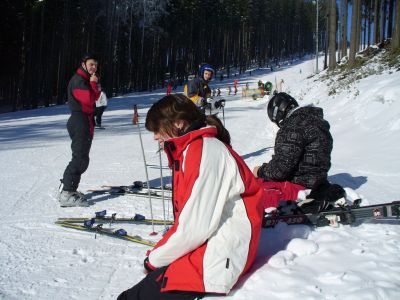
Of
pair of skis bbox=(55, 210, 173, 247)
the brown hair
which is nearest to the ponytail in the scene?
the brown hair

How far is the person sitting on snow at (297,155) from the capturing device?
3.90 m

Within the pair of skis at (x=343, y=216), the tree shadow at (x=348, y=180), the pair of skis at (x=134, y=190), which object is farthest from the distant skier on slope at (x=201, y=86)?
the pair of skis at (x=343, y=216)

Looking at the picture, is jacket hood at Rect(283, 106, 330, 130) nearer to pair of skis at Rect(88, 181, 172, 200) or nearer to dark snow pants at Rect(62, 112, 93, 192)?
pair of skis at Rect(88, 181, 172, 200)

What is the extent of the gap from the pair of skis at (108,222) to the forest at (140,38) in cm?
1807

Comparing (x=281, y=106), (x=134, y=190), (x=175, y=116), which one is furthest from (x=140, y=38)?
(x=175, y=116)

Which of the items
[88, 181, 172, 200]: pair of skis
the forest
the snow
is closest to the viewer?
the snow

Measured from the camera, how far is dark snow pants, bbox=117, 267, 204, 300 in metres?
2.16

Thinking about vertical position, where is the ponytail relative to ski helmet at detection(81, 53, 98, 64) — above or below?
below

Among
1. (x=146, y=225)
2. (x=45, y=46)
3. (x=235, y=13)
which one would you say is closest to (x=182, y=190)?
(x=146, y=225)

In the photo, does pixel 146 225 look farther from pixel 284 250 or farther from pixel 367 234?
pixel 367 234

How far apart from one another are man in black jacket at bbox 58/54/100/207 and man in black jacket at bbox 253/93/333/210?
8.16 ft

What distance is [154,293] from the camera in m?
2.20

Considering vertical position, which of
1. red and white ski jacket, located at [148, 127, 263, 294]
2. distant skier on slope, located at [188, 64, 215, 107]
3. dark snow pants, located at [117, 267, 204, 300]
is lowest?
dark snow pants, located at [117, 267, 204, 300]

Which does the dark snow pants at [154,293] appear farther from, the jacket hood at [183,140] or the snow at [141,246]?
the jacket hood at [183,140]
